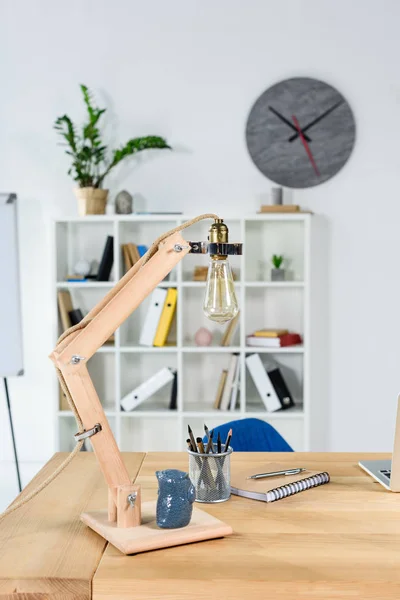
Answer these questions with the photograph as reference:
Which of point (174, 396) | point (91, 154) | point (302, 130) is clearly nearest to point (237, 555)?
point (174, 396)

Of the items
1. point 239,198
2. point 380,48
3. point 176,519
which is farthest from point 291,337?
point 176,519

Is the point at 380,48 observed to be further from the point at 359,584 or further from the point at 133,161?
the point at 359,584

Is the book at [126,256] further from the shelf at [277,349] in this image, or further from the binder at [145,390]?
the shelf at [277,349]

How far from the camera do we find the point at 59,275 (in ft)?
13.1

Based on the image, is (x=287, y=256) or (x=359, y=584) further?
(x=287, y=256)

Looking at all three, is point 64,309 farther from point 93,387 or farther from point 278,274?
point 93,387

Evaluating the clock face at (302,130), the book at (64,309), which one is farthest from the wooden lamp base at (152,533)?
the clock face at (302,130)

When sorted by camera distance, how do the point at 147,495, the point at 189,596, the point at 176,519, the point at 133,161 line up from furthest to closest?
1. the point at 133,161
2. the point at 147,495
3. the point at 176,519
4. the point at 189,596

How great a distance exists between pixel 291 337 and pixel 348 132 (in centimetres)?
119

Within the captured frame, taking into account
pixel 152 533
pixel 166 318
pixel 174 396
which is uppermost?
pixel 166 318

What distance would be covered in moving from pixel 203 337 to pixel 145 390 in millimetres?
428

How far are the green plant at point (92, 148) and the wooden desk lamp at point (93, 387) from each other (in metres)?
2.39

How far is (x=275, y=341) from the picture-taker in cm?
388

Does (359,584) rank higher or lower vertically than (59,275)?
lower
